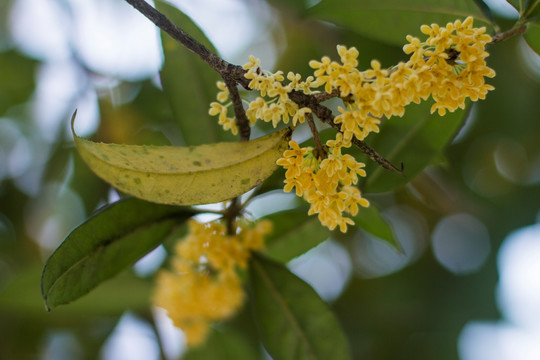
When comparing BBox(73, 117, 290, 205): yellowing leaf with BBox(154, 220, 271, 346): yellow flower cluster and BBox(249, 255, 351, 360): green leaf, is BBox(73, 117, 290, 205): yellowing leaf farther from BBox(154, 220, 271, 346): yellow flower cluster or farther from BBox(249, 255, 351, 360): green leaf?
BBox(249, 255, 351, 360): green leaf

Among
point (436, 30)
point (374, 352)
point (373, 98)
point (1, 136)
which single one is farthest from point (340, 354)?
point (1, 136)

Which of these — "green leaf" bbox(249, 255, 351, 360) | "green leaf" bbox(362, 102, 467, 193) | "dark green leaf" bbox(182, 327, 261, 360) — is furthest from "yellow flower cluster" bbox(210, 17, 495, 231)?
"dark green leaf" bbox(182, 327, 261, 360)

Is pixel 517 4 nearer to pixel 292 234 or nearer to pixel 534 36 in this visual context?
pixel 534 36

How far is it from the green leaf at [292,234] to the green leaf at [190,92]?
0.42m

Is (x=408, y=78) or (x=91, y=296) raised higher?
(x=408, y=78)

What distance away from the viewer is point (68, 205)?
10.7 feet

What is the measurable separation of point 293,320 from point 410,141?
70cm

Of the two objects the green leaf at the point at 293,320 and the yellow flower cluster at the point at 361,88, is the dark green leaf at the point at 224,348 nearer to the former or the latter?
the green leaf at the point at 293,320

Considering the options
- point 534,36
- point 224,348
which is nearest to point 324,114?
point 534,36

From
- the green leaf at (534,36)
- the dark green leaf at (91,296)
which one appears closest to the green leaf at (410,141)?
the green leaf at (534,36)

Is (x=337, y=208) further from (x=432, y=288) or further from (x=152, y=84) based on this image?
(x=432, y=288)

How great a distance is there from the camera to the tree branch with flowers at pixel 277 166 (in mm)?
1187

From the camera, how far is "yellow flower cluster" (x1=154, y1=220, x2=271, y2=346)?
1.69 metres

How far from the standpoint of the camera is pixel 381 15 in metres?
1.83
